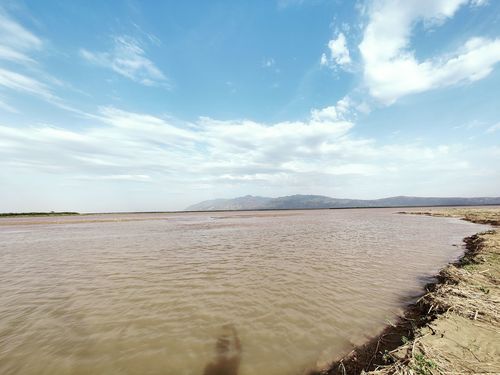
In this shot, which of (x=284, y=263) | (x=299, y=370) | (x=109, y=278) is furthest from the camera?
(x=284, y=263)

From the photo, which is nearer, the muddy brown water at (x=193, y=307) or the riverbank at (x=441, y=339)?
the riverbank at (x=441, y=339)

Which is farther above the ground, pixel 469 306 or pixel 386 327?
pixel 469 306

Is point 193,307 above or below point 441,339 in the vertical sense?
below

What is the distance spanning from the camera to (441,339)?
522 centimetres

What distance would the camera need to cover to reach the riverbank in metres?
4.38

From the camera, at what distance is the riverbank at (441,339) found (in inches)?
173

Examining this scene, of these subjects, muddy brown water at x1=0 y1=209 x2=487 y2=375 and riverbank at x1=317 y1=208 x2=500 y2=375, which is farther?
muddy brown water at x1=0 y1=209 x2=487 y2=375

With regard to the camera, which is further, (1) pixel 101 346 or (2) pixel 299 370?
(1) pixel 101 346

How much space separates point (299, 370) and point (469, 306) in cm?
578

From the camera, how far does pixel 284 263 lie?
13328 millimetres

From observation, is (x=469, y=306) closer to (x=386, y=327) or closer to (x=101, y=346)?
(x=386, y=327)

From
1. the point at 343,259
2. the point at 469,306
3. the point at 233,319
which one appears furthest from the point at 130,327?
the point at 343,259

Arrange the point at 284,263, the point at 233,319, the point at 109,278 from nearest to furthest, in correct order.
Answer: the point at 233,319 → the point at 109,278 → the point at 284,263

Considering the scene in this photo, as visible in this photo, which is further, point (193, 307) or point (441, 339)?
point (193, 307)
